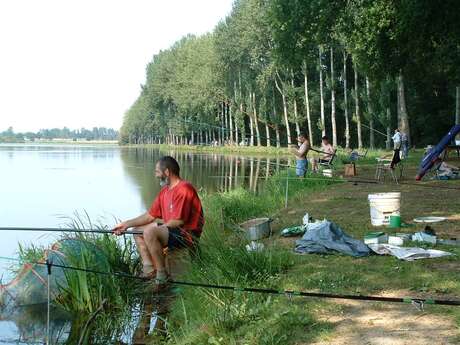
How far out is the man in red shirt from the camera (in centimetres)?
623

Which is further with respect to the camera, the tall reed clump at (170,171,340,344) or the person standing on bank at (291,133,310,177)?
the person standing on bank at (291,133,310,177)

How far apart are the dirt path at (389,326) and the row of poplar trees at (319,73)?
214 inches

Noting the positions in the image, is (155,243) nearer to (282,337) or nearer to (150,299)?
(150,299)

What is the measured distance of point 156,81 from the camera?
8431 cm

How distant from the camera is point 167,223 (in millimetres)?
6395

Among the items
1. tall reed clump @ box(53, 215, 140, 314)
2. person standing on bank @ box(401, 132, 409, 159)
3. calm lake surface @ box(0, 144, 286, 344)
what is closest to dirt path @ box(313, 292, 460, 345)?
tall reed clump @ box(53, 215, 140, 314)

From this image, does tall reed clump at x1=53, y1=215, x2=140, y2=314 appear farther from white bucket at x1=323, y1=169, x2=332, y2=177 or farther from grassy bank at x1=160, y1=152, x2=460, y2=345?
white bucket at x1=323, y1=169, x2=332, y2=177

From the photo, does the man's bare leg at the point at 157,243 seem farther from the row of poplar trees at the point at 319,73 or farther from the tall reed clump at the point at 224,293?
the row of poplar trees at the point at 319,73

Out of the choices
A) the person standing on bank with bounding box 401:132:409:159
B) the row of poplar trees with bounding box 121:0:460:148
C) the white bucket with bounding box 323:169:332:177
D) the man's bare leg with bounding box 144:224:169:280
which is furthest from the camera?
the person standing on bank with bounding box 401:132:409:159

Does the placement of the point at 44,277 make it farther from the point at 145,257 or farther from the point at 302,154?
the point at 302,154

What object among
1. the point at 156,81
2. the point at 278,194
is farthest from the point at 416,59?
the point at 156,81

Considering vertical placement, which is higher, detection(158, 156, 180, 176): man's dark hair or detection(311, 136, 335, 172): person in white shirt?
detection(158, 156, 180, 176): man's dark hair

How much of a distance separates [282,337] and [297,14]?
15700 mm

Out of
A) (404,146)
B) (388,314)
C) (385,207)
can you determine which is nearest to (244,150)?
(404,146)
